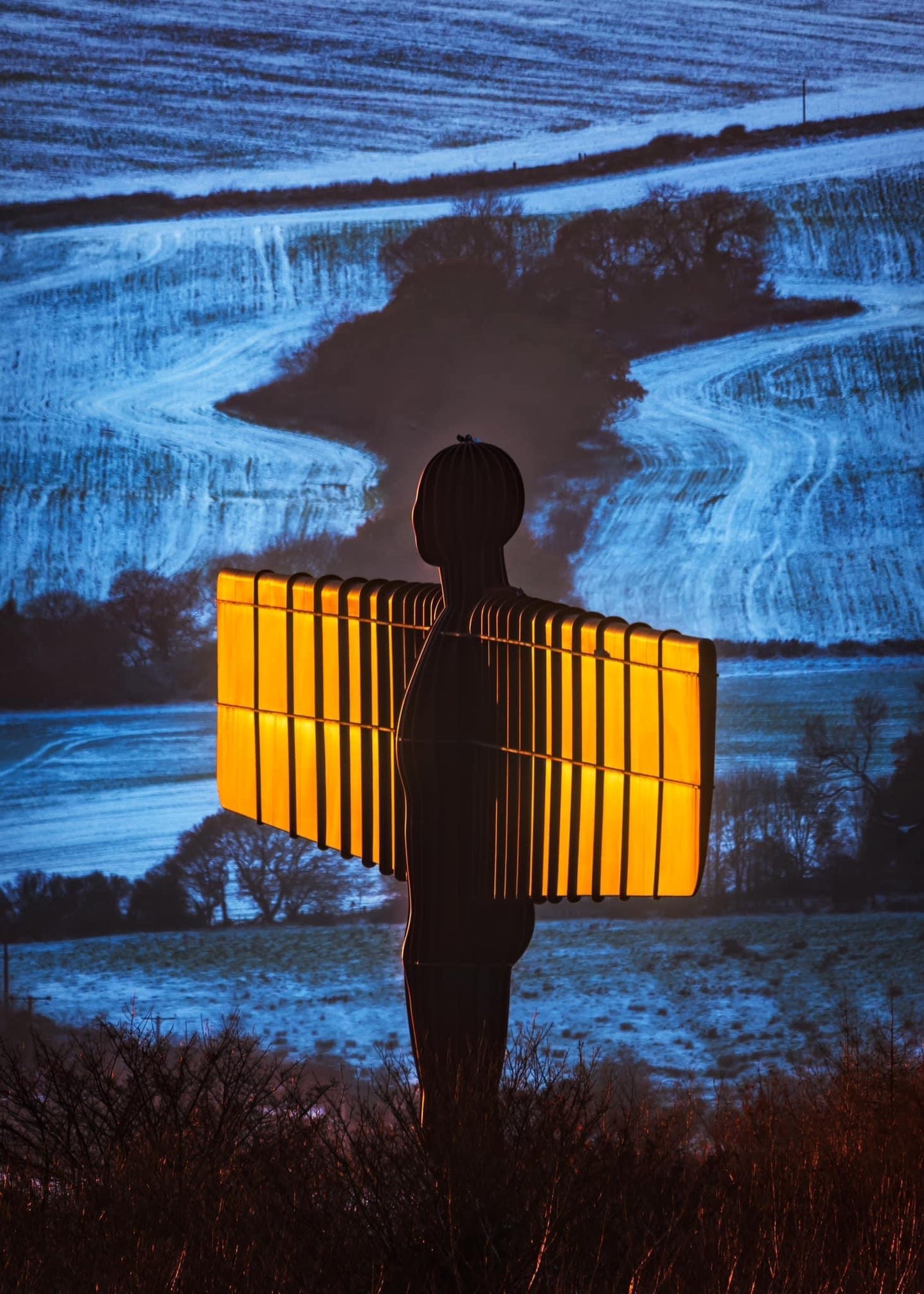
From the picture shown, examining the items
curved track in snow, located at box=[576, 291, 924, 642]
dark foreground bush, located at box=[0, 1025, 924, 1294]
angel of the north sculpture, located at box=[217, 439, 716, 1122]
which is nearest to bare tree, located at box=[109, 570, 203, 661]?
curved track in snow, located at box=[576, 291, 924, 642]

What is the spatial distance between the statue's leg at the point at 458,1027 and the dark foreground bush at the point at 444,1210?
0.14m

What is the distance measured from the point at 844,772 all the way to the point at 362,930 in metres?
5.77

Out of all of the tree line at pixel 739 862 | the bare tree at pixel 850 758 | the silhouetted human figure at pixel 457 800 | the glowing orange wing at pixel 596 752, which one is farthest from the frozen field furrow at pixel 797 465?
the glowing orange wing at pixel 596 752

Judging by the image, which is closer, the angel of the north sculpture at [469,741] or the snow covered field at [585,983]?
the angel of the north sculpture at [469,741]

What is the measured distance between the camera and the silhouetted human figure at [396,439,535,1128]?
4.45 m

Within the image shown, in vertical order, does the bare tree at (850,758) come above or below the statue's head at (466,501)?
below

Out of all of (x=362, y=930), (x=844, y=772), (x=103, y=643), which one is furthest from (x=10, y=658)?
(x=844, y=772)

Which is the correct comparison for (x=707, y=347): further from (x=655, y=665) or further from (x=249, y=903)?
(x=655, y=665)

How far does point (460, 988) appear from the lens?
4.54 m

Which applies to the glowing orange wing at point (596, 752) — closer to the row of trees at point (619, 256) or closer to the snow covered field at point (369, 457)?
the snow covered field at point (369, 457)

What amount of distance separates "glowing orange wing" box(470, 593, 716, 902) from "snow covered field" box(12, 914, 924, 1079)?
11603mm

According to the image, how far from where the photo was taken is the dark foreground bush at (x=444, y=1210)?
4660mm

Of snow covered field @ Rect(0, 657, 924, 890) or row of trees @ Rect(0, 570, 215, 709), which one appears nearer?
snow covered field @ Rect(0, 657, 924, 890)

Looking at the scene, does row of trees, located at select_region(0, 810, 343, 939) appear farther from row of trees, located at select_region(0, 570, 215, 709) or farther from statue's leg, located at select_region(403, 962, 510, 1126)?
statue's leg, located at select_region(403, 962, 510, 1126)
